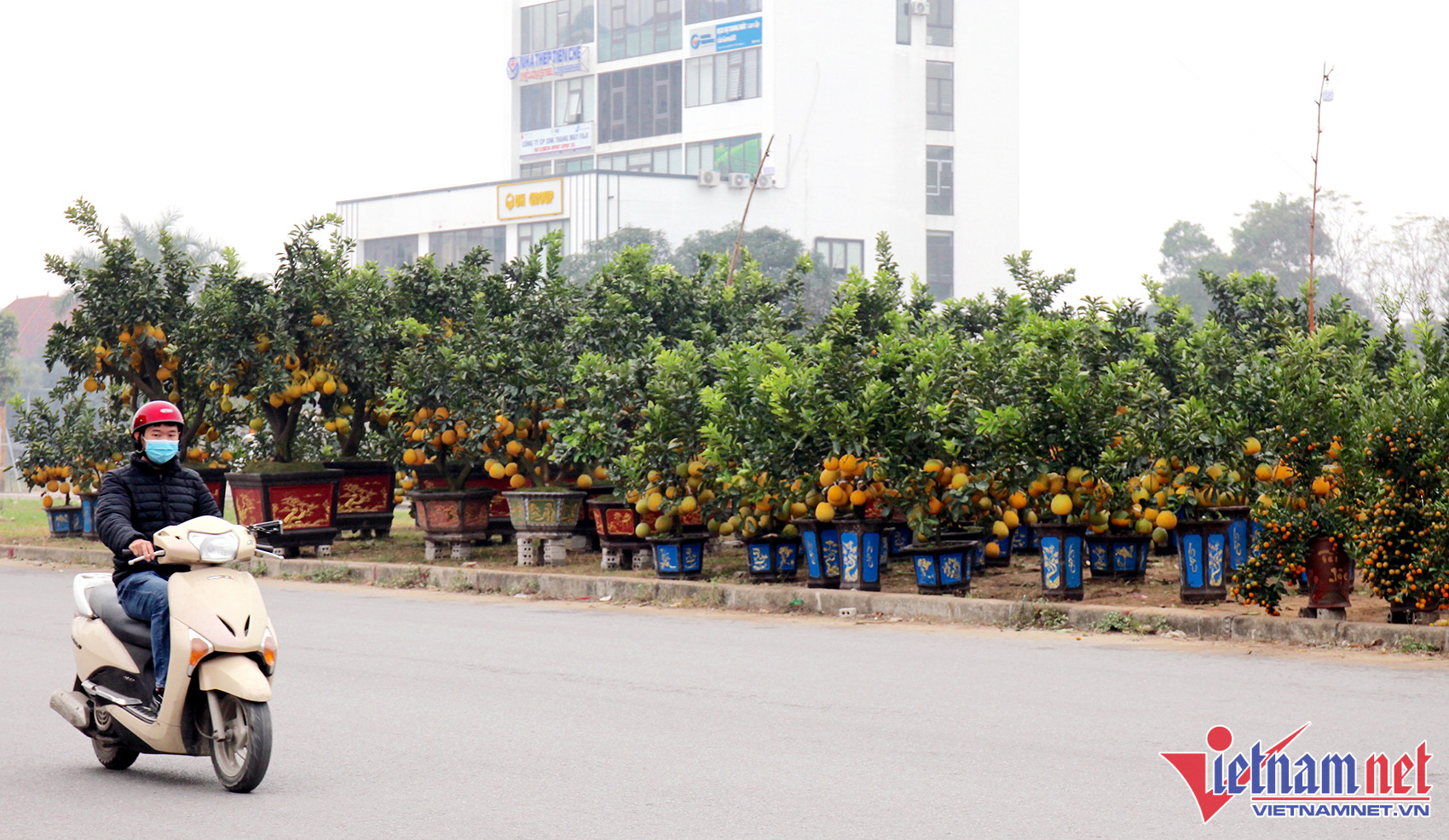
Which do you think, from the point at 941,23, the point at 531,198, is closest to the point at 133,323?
the point at 531,198

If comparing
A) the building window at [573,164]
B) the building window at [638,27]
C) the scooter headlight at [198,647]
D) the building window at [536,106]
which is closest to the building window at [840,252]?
the building window at [638,27]

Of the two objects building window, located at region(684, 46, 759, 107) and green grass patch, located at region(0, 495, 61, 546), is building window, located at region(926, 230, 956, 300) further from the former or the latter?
green grass patch, located at region(0, 495, 61, 546)

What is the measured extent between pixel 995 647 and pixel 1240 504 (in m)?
3.15

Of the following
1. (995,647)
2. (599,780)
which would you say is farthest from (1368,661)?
(599,780)

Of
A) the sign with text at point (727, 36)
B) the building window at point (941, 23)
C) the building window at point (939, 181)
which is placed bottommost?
the building window at point (939, 181)

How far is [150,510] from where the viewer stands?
675 cm

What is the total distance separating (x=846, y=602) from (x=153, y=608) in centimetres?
786

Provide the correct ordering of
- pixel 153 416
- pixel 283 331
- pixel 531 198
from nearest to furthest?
pixel 153 416, pixel 283 331, pixel 531 198

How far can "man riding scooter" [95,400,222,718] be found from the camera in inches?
251

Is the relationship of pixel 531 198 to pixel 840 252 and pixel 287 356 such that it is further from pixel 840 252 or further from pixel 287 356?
pixel 287 356

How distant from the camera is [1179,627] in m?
11.4

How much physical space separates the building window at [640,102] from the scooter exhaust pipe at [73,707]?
227 feet

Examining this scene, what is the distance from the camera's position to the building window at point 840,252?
2832 inches

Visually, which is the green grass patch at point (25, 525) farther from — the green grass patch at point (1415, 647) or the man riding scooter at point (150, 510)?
the green grass patch at point (1415, 647)
